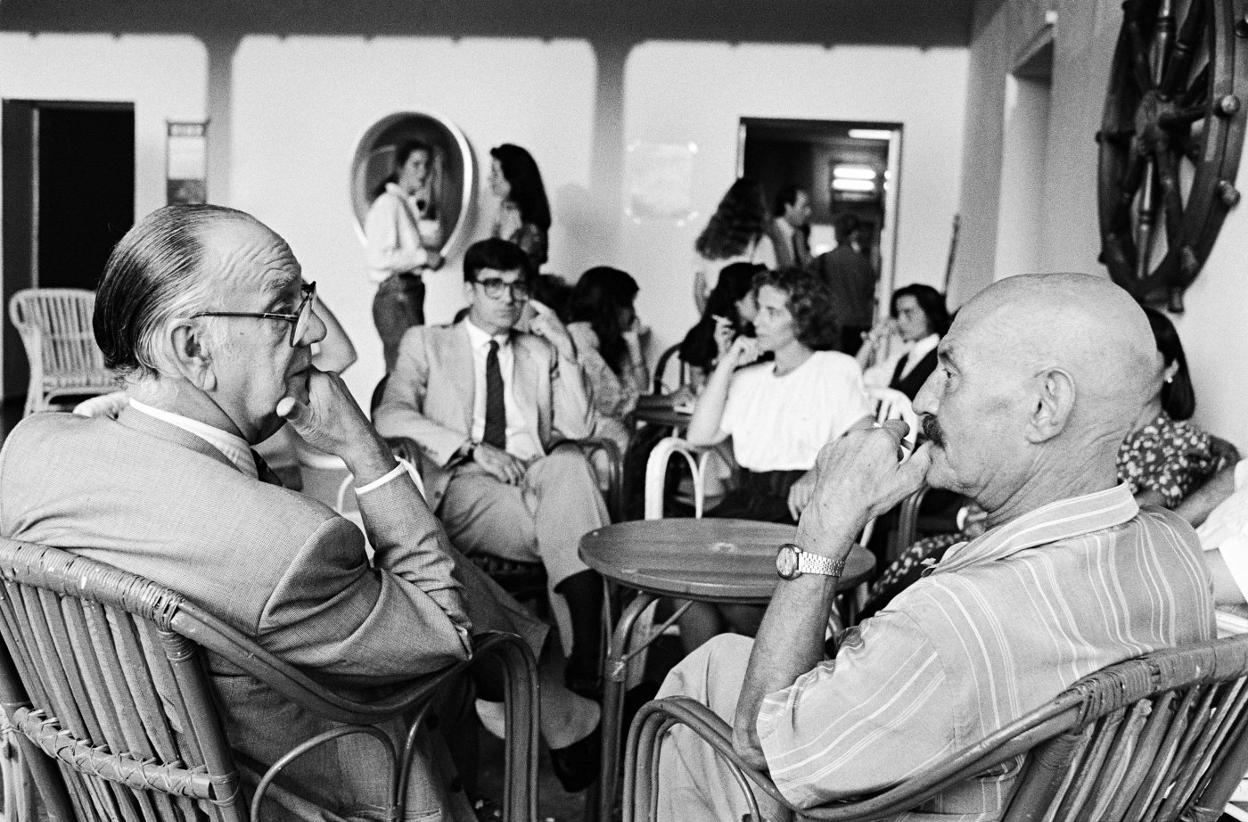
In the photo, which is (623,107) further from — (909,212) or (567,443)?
(567,443)

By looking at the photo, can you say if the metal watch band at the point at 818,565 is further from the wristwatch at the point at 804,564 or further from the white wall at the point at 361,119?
the white wall at the point at 361,119

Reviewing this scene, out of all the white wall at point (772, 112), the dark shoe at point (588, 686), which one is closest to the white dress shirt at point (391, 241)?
the white wall at point (772, 112)

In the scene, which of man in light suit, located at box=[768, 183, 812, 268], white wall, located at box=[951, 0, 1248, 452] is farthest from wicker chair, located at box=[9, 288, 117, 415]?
white wall, located at box=[951, 0, 1248, 452]

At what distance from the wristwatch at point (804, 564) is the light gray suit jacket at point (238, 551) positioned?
1.47 feet

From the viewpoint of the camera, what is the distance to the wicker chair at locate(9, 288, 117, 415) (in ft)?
23.7

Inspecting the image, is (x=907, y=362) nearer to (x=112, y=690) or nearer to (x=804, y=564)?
(x=804, y=564)

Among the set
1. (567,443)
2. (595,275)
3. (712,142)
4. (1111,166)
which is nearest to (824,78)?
(712,142)

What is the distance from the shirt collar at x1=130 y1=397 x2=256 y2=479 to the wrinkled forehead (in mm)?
169

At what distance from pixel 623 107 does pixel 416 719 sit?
287 inches

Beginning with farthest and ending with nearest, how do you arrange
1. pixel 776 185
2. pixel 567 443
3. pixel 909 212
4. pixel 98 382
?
pixel 776 185
pixel 909 212
pixel 98 382
pixel 567 443

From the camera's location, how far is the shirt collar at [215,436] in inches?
58.4

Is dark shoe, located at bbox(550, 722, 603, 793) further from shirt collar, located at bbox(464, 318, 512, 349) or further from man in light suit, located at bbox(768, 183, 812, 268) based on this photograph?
man in light suit, located at bbox(768, 183, 812, 268)

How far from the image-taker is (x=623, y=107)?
27.6ft

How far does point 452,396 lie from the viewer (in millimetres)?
3529
